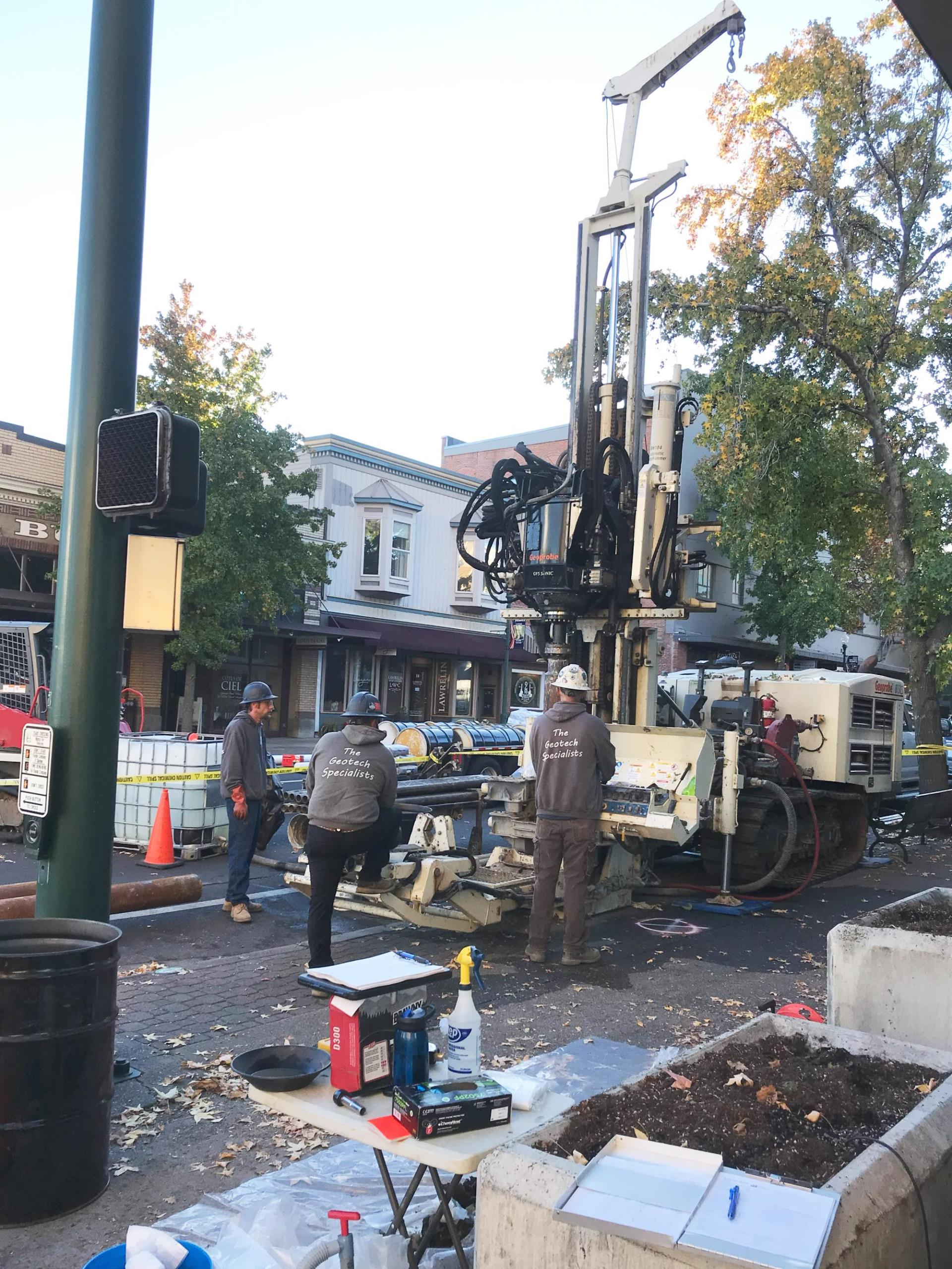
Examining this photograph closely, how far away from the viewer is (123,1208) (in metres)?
3.73

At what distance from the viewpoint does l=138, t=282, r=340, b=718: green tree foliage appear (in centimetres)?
2328

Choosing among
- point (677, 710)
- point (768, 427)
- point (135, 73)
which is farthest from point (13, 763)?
point (768, 427)

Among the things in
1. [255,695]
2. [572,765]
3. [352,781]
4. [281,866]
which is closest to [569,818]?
[572,765]

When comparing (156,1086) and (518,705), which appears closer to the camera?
(156,1086)

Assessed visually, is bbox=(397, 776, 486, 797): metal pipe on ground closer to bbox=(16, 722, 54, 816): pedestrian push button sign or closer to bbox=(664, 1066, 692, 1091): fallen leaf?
bbox=(16, 722, 54, 816): pedestrian push button sign

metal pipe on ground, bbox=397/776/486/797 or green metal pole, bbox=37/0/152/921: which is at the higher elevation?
green metal pole, bbox=37/0/152/921

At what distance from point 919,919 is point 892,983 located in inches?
24.3

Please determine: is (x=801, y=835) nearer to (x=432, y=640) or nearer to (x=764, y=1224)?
(x=764, y=1224)

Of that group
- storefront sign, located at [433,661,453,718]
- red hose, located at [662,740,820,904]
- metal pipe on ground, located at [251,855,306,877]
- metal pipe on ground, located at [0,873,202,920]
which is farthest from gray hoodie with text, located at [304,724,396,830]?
storefront sign, located at [433,661,453,718]

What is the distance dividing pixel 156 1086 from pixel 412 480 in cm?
2952

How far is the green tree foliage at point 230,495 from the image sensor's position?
23281 mm

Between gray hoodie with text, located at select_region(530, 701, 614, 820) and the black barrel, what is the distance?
415 centimetres

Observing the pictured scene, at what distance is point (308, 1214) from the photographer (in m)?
3.54

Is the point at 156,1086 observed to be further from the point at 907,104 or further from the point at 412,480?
the point at 412,480
